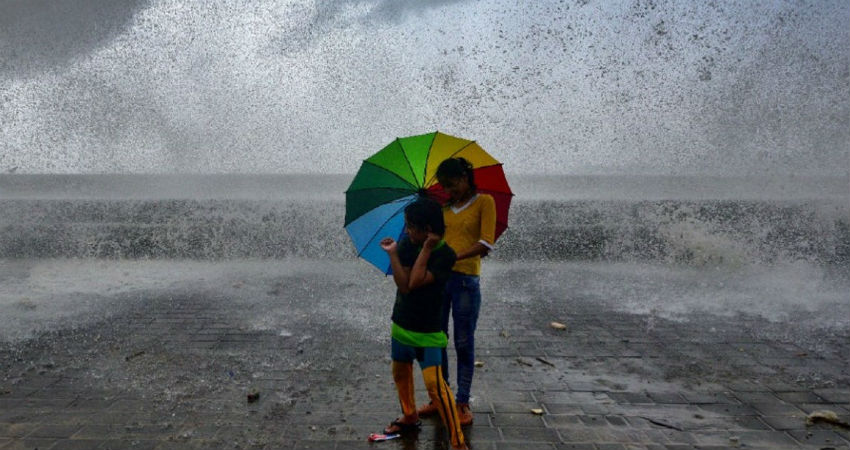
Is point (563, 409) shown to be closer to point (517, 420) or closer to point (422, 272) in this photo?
point (517, 420)

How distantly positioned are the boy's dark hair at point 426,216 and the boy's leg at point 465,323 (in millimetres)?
609

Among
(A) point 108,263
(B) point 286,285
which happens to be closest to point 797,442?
(B) point 286,285

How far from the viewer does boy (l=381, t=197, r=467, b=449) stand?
2928mm

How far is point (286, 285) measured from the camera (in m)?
7.85

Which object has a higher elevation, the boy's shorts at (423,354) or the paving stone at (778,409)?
the boy's shorts at (423,354)

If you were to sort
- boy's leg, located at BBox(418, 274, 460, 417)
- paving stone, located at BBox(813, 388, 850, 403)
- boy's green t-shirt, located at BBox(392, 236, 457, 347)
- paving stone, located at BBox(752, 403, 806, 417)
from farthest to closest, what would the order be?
paving stone, located at BBox(813, 388, 850, 403) → paving stone, located at BBox(752, 403, 806, 417) → boy's leg, located at BBox(418, 274, 460, 417) → boy's green t-shirt, located at BBox(392, 236, 457, 347)

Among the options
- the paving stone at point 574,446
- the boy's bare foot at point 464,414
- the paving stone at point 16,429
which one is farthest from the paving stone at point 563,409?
→ the paving stone at point 16,429

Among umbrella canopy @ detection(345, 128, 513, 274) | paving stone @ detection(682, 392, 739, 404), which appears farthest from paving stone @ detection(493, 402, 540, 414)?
umbrella canopy @ detection(345, 128, 513, 274)

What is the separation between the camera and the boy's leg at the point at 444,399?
307 cm

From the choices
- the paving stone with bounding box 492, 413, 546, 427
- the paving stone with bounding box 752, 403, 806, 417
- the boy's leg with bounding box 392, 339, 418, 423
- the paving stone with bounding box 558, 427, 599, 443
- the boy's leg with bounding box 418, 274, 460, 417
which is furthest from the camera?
the paving stone with bounding box 752, 403, 806, 417

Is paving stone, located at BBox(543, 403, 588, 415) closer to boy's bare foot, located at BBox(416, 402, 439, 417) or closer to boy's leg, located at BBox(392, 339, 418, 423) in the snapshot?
boy's bare foot, located at BBox(416, 402, 439, 417)

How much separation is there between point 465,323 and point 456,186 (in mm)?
864

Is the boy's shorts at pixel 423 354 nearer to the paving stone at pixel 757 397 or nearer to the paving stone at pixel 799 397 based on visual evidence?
the paving stone at pixel 757 397

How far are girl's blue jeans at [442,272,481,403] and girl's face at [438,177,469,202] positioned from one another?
0.49 metres
